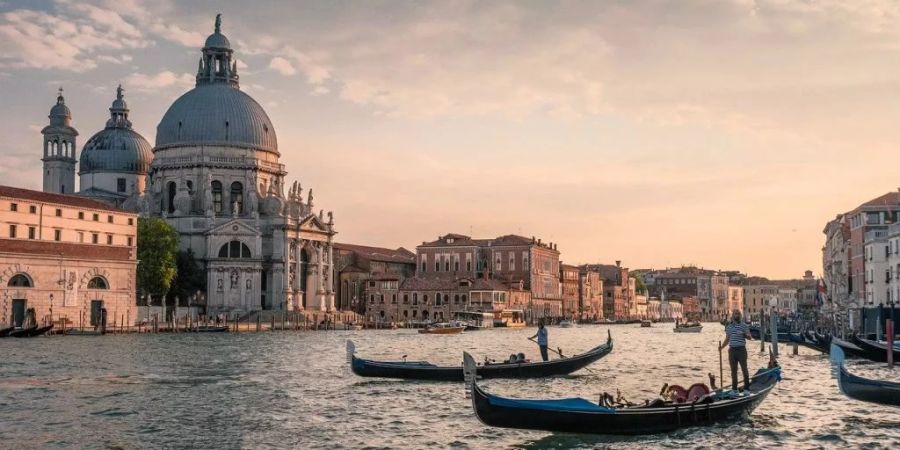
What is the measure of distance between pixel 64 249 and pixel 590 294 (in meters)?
80.7

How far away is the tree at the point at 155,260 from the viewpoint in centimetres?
7062

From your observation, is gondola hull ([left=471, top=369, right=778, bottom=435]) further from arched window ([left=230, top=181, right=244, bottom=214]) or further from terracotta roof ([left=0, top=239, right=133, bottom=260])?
arched window ([left=230, top=181, right=244, bottom=214])

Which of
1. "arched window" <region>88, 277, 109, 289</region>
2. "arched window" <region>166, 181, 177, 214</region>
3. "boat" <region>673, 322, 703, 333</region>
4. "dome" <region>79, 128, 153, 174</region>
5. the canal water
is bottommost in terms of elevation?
"boat" <region>673, 322, 703, 333</region>

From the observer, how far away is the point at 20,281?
54.7m

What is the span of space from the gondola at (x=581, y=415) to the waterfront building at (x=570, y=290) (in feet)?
320

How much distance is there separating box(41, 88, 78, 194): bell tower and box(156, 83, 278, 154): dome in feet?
29.4

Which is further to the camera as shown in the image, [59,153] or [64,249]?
[59,153]


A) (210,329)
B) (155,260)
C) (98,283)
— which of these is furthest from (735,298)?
(98,283)

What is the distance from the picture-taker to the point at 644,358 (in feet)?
133

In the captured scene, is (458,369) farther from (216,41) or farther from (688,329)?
(216,41)

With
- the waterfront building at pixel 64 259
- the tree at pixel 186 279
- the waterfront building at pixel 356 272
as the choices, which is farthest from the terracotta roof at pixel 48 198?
the waterfront building at pixel 356 272

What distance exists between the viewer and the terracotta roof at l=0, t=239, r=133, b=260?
54191 mm

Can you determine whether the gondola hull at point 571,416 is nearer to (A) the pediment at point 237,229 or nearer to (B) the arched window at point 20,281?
(B) the arched window at point 20,281

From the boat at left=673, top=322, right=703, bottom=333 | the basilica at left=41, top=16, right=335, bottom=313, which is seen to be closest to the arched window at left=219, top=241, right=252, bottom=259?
the basilica at left=41, top=16, right=335, bottom=313
